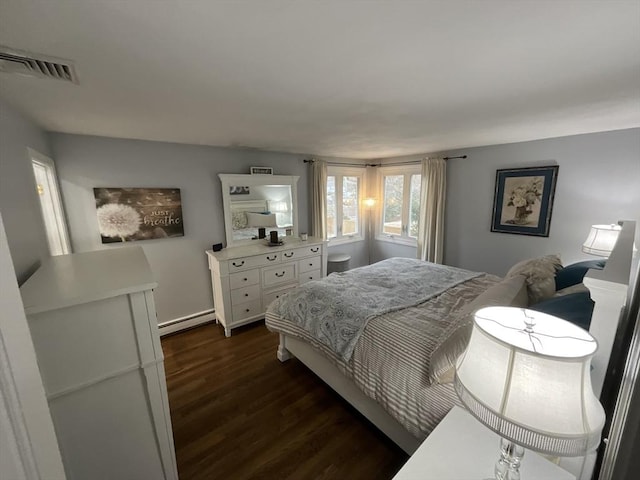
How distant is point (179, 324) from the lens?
10.6ft

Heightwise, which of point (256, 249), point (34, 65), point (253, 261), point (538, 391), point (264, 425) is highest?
point (34, 65)

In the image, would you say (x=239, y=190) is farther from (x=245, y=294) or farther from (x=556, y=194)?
(x=556, y=194)

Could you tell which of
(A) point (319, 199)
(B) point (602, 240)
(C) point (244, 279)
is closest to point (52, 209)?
(C) point (244, 279)

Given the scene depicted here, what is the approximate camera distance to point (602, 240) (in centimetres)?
246

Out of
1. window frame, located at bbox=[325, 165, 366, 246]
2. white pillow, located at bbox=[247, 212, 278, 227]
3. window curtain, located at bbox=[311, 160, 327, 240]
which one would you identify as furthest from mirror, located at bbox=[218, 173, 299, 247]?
window frame, located at bbox=[325, 165, 366, 246]

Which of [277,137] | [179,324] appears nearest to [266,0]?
[277,137]

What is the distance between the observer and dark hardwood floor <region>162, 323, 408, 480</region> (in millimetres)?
1655

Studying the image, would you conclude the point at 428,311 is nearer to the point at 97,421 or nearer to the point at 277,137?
the point at 97,421

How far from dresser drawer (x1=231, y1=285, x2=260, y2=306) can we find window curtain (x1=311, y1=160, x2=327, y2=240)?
1.48 metres

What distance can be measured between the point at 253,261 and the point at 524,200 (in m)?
3.57

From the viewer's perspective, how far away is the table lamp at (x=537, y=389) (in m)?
0.66

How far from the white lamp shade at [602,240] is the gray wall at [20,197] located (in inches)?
173

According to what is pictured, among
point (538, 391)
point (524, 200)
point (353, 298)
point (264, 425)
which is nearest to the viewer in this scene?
point (538, 391)

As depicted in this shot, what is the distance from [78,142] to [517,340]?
11.9 feet
